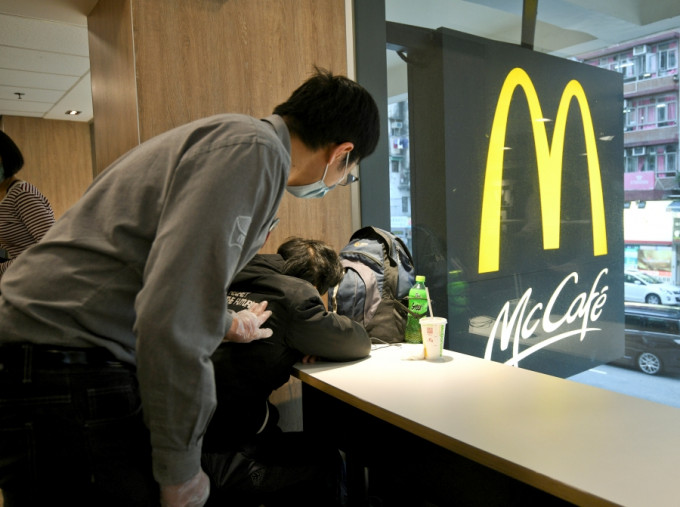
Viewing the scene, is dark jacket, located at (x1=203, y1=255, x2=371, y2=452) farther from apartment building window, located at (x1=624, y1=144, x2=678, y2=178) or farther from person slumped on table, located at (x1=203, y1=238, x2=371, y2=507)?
apartment building window, located at (x1=624, y1=144, x2=678, y2=178)

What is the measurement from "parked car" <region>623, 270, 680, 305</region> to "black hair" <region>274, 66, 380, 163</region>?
4.16ft

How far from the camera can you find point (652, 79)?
180 cm

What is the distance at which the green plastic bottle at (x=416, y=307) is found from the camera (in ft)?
6.20

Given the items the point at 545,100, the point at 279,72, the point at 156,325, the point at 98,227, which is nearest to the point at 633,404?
the point at 156,325

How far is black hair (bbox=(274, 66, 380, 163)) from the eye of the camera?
43.8 inches

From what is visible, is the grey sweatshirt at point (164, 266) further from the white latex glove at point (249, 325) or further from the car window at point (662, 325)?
the car window at point (662, 325)

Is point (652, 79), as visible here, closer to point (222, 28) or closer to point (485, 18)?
point (485, 18)

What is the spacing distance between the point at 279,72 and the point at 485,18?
99 centimetres

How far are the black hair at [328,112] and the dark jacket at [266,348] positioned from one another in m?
0.56

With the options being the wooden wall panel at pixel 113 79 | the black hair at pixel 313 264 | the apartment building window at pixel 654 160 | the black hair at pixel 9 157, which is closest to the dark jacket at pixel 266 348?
the black hair at pixel 313 264

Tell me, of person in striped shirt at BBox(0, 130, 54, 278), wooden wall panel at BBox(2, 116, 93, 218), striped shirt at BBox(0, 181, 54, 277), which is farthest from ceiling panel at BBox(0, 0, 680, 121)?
wooden wall panel at BBox(2, 116, 93, 218)

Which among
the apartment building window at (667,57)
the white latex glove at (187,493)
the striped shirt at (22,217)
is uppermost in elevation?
the apartment building window at (667,57)

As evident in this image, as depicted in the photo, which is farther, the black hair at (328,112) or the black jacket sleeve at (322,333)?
the black jacket sleeve at (322,333)

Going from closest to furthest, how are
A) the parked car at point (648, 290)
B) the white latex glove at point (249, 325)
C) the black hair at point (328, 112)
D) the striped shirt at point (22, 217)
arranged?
the black hair at point (328, 112), the white latex glove at point (249, 325), the parked car at point (648, 290), the striped shirt at point (22, 217)
